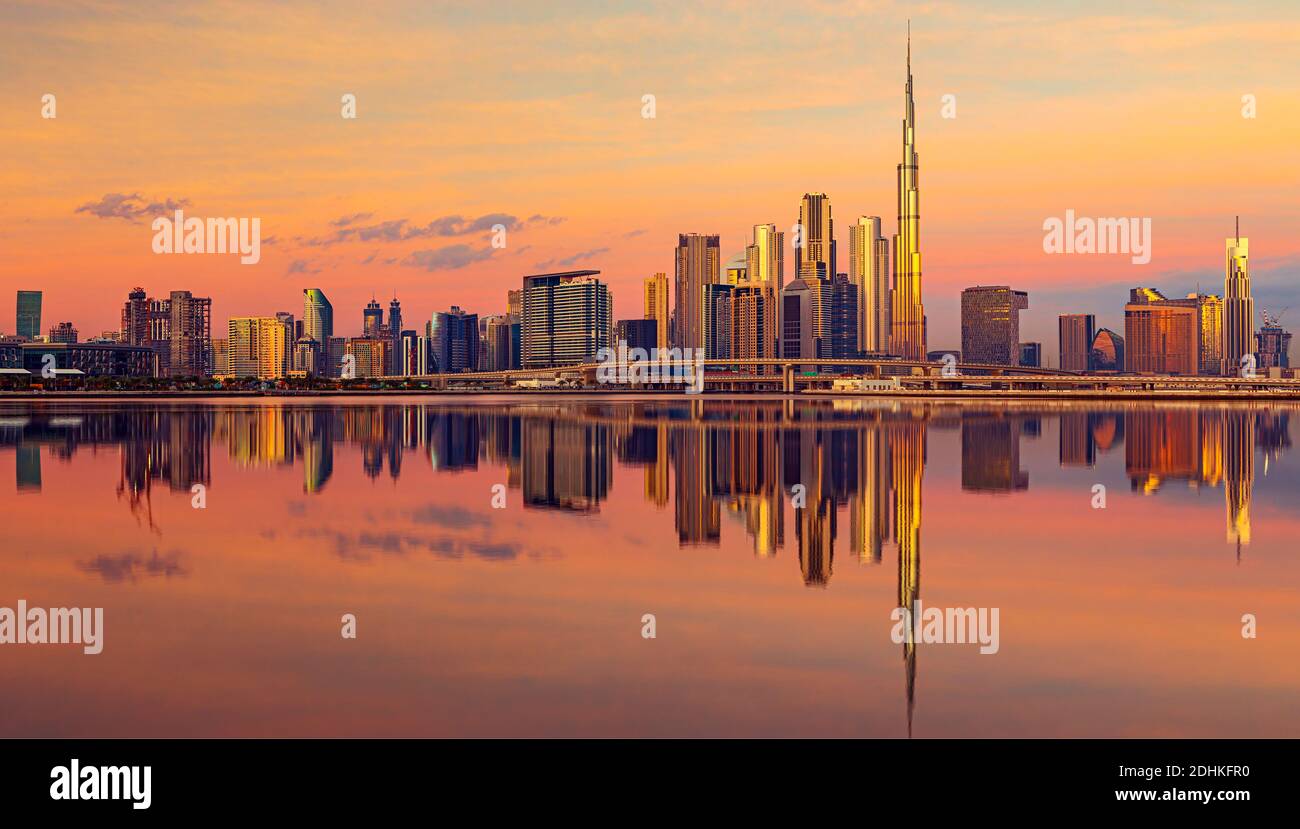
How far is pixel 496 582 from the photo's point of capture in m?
18.9

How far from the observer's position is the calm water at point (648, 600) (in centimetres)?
1154

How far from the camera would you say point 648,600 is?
1742 centimetres

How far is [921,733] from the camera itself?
424 inches

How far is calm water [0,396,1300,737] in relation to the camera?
11539 millimetres

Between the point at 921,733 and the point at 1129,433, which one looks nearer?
the point at 921,733

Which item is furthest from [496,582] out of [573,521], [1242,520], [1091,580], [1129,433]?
[1129,433]
